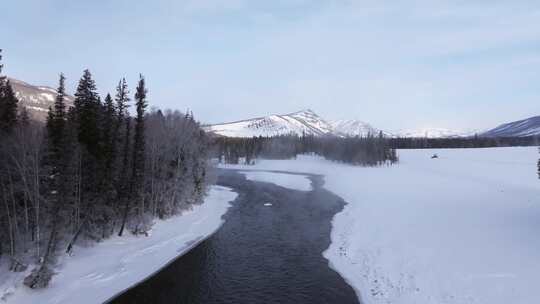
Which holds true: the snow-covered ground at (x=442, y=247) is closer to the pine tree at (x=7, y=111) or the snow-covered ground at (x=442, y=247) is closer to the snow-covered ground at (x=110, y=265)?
the snow-covered ground at (x=110, y=265)

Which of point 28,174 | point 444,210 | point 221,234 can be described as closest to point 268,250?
point 221,234

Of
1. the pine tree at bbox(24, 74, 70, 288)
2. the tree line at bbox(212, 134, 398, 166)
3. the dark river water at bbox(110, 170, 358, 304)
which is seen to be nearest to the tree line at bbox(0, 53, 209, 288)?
the pine tree at bbox(24, 74, 70, 288)

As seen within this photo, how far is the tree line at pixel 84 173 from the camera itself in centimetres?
2380

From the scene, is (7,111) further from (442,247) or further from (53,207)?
(442,247)

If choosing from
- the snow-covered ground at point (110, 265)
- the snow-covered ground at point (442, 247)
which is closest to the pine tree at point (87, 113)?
the snow-covered ground at point (110, 265)

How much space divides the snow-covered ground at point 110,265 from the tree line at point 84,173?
1002 millimetres

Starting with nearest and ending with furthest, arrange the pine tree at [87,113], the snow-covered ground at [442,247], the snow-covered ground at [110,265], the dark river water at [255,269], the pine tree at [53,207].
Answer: the snow-covered ground at [442,247] → the snow-covered ground at [110,265] → the pine tree at [53,207] → the dark river water at [255,269] → the pine tree at [87,113]

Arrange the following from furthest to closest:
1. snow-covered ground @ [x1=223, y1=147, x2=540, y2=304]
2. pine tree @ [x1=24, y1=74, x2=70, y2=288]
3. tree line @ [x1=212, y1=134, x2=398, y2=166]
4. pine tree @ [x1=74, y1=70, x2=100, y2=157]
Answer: tree line @ [x1=212, y1=134, x2=398, y2=166]
pine tree @ [x1=74, y1=70, x2=100, y2=157]
pine tree @ [x1=24, y1=74, x2=70, y2=288]
snow-covered ground @ [x1=223, y1=147, x2=540, y2=304]

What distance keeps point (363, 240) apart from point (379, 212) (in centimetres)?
1217

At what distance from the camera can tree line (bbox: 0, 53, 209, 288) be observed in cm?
2380

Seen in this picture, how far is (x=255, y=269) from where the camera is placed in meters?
27.2

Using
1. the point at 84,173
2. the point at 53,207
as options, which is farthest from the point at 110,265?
the point at 84,173

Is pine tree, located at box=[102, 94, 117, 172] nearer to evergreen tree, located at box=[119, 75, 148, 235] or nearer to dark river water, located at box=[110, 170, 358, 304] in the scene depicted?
evergreen tree, located at box=[119, 75, 148, 235]

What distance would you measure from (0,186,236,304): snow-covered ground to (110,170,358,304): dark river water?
133cm
